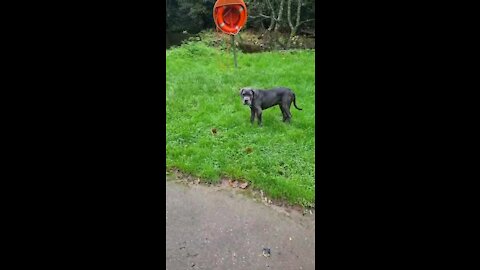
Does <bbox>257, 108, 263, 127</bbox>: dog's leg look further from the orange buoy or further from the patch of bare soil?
the patch of bare soil

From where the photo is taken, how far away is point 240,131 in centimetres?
481

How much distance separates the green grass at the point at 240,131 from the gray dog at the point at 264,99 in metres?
0.14

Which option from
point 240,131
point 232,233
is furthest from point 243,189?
point 240,131

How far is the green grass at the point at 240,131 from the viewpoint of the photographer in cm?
373

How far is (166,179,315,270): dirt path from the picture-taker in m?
2.47

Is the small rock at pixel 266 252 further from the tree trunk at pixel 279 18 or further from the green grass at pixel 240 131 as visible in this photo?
the tree trunk at pixel 279 18

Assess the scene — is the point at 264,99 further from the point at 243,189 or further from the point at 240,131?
the point at 243,189

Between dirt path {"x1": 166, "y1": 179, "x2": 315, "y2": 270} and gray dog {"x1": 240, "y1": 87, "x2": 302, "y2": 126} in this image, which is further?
gray dog {"x1": 240, "y1": 87, "x2": 302, "y2": 126}

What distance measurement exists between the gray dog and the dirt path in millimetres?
1566

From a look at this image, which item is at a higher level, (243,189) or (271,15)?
(271,15)

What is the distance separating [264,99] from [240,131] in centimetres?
45

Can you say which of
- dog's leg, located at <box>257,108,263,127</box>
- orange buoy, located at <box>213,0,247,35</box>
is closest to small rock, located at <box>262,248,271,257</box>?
dog's leg, located at <box>257,108,263,127</box>
